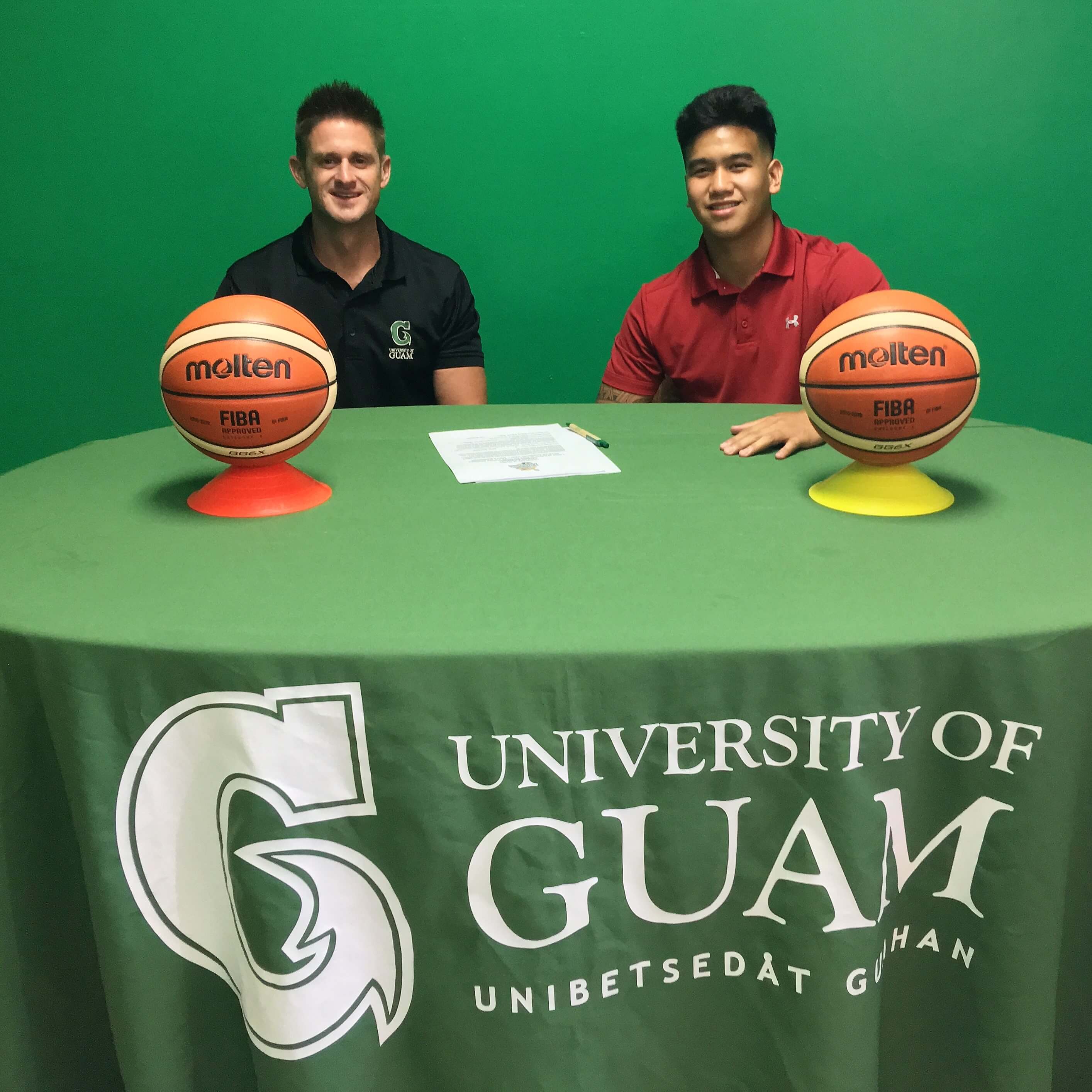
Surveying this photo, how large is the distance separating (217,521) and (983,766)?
2.64 feet

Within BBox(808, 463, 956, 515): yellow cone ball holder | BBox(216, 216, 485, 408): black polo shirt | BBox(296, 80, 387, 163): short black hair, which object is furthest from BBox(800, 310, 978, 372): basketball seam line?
BBox(296, 80, 387, 163): short black hair

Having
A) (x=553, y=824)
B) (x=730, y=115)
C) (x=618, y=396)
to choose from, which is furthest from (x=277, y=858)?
(x=730, y=115)

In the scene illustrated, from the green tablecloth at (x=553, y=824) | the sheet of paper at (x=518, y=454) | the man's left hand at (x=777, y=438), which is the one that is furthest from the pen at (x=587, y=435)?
the green tablecloth at (x=553, y=824)

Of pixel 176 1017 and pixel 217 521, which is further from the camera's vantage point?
pixel 217 521

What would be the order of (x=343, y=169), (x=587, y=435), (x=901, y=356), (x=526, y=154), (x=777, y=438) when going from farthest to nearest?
(x=526, y=154)
(x=343, y=169)
(x=587, y=435)
(x=777, y=438)
(x=901, y=356)

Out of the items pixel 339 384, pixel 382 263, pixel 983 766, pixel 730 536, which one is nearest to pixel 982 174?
pixel 382 263

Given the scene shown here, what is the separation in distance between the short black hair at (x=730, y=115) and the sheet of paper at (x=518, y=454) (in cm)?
84

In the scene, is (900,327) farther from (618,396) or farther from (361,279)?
(361,279)

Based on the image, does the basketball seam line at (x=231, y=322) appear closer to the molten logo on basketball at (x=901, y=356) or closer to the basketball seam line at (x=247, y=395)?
the basketball seam line at (x=247, y=395)

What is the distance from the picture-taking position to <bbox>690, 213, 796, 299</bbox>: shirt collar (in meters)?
1.84

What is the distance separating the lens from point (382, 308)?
2002mm

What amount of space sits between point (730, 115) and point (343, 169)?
32.6 inches

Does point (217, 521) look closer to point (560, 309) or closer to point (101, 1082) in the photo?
point (101, 1082)

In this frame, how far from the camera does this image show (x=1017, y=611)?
0.72 metres
